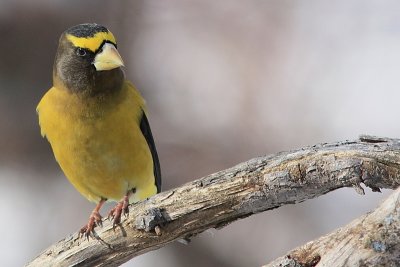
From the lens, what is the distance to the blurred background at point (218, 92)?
512 cm

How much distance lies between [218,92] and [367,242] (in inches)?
130

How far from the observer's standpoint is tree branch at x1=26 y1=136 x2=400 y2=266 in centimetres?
241

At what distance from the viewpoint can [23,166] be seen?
18.6ft

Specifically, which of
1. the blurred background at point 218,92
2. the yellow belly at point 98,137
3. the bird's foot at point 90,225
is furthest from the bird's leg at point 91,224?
the blurred background at point 218,92

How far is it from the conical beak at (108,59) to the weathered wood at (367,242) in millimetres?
1047

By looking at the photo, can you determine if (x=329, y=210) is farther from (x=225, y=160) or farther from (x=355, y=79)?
(x=355, y=79)

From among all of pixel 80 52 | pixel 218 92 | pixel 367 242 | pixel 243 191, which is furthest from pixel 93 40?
pixel 218 92

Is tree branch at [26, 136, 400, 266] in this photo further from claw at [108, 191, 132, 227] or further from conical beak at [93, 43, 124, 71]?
conical beak at [93, 43, 124, 71]

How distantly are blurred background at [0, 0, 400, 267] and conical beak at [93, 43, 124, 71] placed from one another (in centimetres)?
194

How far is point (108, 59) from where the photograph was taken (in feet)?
10.4

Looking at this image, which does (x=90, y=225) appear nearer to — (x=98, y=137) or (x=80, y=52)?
(x=98, y=137)

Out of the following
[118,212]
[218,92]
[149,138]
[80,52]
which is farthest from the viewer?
[218,92]

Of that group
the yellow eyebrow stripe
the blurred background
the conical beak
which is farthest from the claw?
the blurred background

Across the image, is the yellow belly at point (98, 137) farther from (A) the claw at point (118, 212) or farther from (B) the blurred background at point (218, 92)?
(B) the blurred background at point (218, 92)
